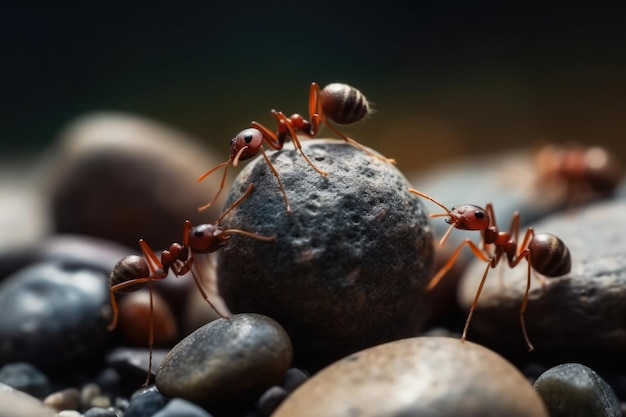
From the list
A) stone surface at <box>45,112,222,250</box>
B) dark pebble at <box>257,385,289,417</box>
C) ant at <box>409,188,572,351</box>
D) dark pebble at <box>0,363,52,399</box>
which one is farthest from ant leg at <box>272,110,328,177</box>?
stone surface at <box>45,112,222,250</box>

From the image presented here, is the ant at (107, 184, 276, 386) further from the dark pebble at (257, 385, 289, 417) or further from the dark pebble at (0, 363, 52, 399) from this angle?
the dark pebble at (0, 363, 52, 399)

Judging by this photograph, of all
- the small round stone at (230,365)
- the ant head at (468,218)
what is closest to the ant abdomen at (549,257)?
the ant head at (468,218)

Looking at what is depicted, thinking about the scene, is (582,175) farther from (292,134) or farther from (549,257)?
(292,134)

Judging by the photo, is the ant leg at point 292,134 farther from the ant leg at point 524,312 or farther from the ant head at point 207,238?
the ant leg at point 524,312

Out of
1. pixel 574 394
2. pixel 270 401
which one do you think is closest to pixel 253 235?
pixel 270 401

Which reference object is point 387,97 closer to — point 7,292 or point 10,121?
point 10,121

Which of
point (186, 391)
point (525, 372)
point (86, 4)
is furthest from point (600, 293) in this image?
point (86, 4)
